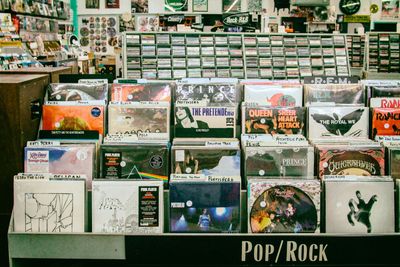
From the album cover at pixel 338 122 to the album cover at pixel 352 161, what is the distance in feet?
0.77

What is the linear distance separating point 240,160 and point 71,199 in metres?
0.71

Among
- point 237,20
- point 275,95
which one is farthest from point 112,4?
point 275,95

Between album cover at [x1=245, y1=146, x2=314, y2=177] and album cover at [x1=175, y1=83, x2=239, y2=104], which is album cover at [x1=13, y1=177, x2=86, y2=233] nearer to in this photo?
album cover at [x1=245, y1=146, x2=314, y2=177]

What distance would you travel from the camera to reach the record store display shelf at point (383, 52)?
11.0m

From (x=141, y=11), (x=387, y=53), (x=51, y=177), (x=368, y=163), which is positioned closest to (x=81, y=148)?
(x=51, y=177)

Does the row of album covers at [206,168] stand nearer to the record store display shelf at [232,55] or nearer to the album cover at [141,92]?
the album cover at [141,92]

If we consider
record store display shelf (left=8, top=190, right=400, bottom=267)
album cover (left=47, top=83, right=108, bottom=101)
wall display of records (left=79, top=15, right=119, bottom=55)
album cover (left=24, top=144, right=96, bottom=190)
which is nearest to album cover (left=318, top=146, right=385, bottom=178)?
record store display shelf (left=8, top=190, right=400, bottom=267)

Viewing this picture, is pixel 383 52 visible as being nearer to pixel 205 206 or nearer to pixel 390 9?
pixel 390 9

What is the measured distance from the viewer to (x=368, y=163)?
6.95 feet

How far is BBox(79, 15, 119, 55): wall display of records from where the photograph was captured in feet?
48.3

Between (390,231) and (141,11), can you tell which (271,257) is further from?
(141,11)

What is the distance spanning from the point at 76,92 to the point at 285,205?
1.19 m

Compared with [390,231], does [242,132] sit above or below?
above

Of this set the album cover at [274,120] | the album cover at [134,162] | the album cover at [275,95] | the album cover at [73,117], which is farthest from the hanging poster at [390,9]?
the album cover at [134,162]
